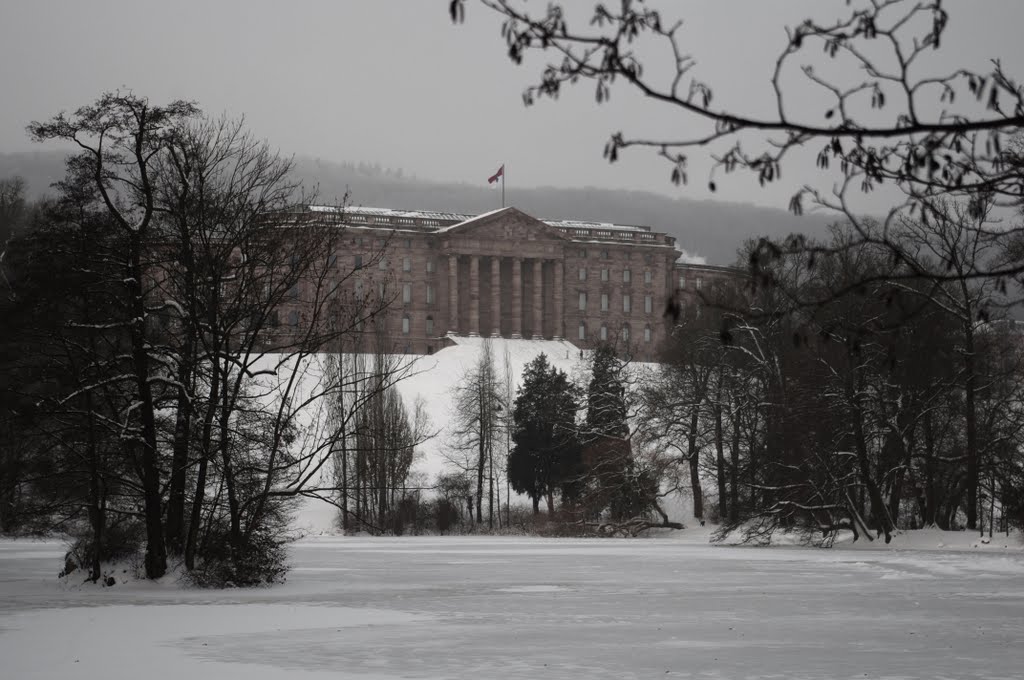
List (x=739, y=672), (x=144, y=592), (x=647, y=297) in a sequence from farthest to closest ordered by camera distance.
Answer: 1. (x=647, y=297)
2. (x=144, y=592)
3. (x=739, y=672)

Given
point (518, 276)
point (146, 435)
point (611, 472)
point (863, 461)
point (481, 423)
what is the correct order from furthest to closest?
point (518, 276) < point (481, 423) < point (611, 472) < point (863, 461) < point (146, 435)

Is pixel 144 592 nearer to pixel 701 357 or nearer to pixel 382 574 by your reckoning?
pixel 382 574

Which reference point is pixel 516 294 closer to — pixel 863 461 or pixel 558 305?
pixel 558 305

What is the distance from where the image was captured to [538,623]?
749 inches

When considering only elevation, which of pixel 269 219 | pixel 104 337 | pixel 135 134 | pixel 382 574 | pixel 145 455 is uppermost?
pixel 135 134

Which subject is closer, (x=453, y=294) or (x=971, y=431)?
(x=971, y=431)

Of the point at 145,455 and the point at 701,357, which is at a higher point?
the point at 701,357

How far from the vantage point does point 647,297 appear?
153 m

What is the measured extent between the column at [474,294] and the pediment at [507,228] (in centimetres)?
299

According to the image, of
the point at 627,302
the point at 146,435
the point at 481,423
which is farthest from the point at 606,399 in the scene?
the point at 627,302

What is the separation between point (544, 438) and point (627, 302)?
8316 cm

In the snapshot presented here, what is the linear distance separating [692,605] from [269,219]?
11890 mm

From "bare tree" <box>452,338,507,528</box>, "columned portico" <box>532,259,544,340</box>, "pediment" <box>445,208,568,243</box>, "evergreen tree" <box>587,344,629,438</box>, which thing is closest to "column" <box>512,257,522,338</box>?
"columned portico" <box>532,259,544,340</box>

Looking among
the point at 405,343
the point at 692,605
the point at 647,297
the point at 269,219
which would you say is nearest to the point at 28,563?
the point at 269,219
